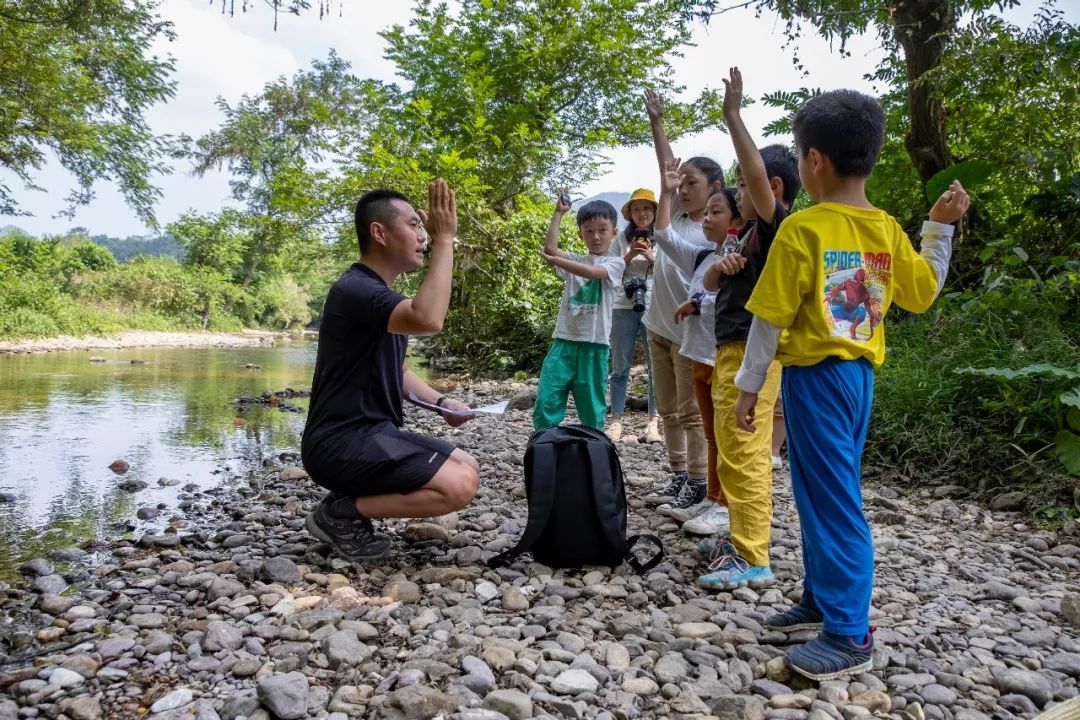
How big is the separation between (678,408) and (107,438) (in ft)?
15.5

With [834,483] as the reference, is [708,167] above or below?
above

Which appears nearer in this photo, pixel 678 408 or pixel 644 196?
pixel 678 408

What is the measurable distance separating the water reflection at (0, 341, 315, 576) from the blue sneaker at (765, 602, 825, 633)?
2.97m

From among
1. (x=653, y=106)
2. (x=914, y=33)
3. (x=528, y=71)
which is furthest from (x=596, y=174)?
(x=653, y=106)

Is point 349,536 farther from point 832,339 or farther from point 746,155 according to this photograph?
point 746,155

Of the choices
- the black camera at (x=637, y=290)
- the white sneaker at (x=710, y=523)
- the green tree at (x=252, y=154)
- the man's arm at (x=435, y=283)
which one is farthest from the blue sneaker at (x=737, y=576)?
the green tree at (x=252, y=154)

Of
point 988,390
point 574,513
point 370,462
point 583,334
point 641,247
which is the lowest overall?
point 574,513

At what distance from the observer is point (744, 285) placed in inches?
105

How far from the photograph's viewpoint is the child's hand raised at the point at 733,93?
2.22 m

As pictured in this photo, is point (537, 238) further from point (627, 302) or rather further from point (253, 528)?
point (253, 528)

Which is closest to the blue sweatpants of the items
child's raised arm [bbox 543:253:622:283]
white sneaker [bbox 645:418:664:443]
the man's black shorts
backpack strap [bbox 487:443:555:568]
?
backpack strap [bbox 487:443:555:568]

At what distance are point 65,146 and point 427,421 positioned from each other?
38.4 feet

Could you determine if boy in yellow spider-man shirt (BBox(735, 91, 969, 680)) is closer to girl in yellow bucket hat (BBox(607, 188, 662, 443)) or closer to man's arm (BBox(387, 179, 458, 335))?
man's arm (BBox(387, 179, 458, 335))

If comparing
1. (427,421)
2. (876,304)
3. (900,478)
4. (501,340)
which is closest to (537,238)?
(501,340)
